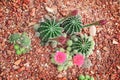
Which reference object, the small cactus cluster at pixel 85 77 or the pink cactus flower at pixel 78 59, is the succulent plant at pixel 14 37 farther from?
the small cactus cluster at pixel 85 77

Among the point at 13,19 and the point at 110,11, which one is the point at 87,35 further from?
the point at 13,19

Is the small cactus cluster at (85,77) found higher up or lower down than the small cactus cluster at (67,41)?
lower down

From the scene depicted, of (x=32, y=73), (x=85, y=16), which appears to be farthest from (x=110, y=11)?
(x=32, y=73)

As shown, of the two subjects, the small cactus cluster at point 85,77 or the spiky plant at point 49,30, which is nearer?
the spiky plant at point 49,30

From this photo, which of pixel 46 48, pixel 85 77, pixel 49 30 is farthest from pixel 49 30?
pixel 85 77

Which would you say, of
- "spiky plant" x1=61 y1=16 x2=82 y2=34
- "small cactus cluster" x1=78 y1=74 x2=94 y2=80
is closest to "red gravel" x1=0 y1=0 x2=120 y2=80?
"small cactus cluster" x1=78 y1=74 x2=94 y2=80

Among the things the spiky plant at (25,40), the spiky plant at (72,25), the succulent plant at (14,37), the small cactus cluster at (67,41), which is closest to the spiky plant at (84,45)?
the small cactus cluster at (67,41)
